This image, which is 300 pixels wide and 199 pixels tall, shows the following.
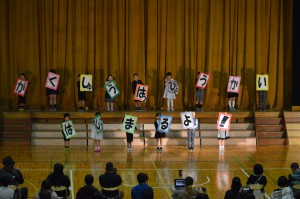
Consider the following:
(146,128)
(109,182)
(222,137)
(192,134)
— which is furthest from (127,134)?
(109,182)

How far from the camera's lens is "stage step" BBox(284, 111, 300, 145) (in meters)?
23.7

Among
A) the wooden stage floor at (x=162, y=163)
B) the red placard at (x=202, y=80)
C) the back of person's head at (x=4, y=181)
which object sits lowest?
the wooden stage floor at (x=162, y=163)

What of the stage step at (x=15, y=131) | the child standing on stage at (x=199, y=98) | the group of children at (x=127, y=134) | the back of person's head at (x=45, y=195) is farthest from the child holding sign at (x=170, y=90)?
the back of person's head at (x=45, y=195)

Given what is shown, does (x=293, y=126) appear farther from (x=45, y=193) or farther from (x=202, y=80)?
(x=45, y=193)

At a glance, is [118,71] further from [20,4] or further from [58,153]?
[58,153]

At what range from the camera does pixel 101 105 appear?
87.2ft

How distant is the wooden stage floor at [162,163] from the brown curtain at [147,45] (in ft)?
15.1

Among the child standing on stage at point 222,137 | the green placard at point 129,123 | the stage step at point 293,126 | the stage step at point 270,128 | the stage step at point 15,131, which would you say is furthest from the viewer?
the stage step at point 293,126

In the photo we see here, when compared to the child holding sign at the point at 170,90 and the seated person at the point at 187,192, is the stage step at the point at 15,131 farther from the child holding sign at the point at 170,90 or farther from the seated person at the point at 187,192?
the seated person at the point at 187,192

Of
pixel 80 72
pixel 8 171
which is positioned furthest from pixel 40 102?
pixel 8 171

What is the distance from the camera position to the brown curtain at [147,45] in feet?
85.9

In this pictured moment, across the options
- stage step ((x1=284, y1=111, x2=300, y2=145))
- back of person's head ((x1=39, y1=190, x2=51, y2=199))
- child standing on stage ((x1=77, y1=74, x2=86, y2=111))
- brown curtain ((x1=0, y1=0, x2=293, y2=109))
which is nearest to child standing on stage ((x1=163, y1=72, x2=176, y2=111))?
brown curtain ((x1=0, y1=0, x2=293, y2=109))

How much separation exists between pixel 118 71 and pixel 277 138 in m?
7.36

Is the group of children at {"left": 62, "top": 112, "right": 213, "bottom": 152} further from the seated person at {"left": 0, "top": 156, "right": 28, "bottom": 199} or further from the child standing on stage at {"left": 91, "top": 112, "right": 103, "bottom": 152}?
the seated person at {"left": 0, "top": 156, "right": 28, "bottom": 199}
